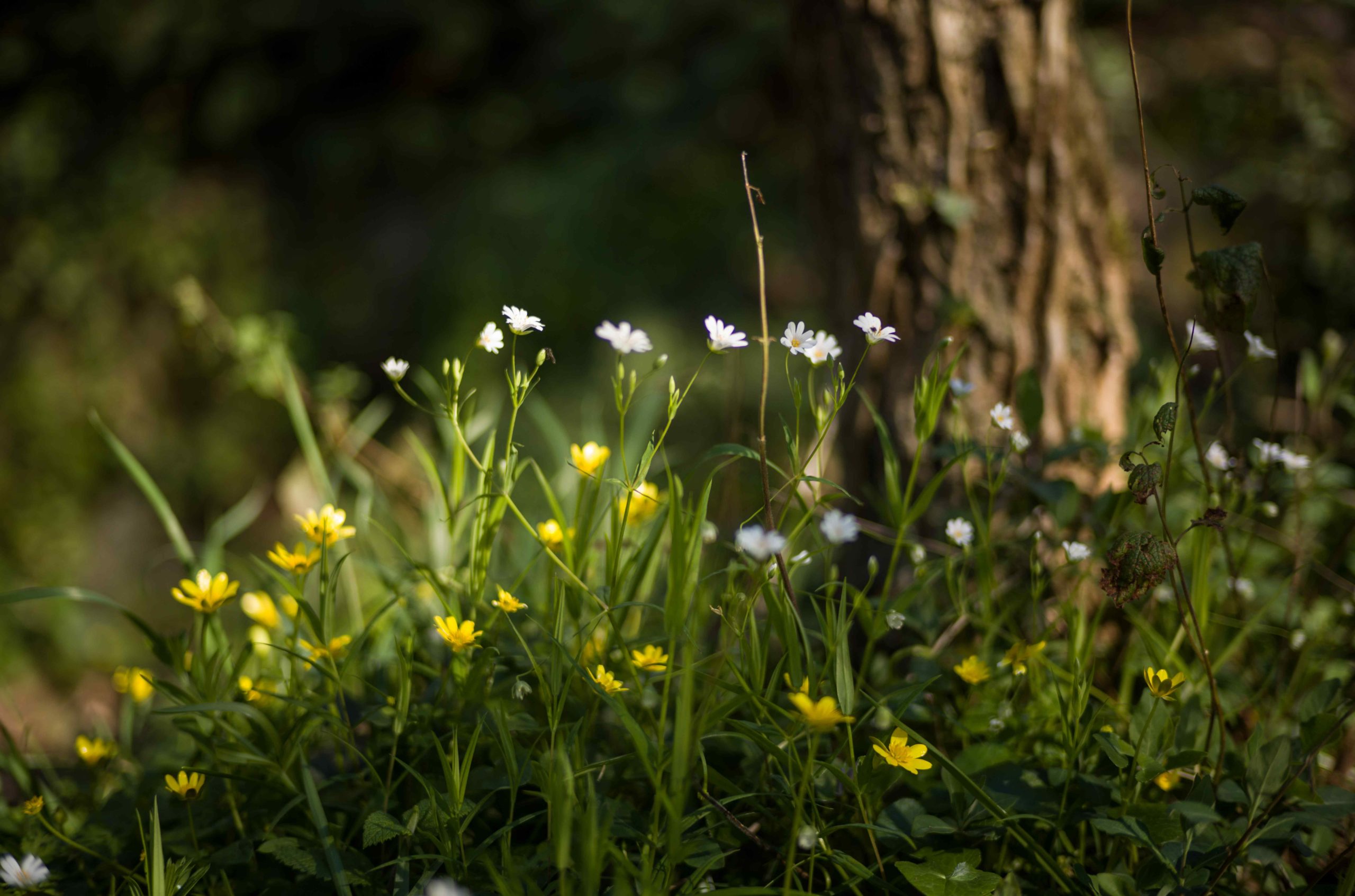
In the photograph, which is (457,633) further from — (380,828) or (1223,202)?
(1223,202)

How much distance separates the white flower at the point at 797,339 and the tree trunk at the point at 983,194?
497 millimetres

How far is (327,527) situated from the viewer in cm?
83

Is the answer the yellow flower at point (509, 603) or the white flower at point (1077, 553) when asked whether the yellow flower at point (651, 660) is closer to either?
the yellow flower at point (509, 603)

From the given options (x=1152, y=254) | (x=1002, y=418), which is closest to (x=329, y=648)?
(x=1002, y=418)

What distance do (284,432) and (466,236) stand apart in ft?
3.09

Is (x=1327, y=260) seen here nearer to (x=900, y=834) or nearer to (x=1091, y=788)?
(x=1091, y=788)

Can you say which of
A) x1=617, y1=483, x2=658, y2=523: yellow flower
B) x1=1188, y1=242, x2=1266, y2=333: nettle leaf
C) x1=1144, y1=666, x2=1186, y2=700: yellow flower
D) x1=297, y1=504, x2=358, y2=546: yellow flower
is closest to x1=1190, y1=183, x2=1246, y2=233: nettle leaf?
x1=1188, y1=242, x2=1266, y2=333: nettle leaf

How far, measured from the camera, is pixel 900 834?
26.9 inches

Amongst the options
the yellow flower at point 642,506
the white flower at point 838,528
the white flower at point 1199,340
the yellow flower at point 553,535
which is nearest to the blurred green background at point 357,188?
the yellow flower at point 642,506

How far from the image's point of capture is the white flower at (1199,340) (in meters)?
0.78

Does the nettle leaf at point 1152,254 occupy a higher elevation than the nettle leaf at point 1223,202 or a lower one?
lower

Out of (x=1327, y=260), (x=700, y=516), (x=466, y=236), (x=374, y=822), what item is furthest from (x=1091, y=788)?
(x=466, y=236)

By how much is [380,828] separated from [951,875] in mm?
473

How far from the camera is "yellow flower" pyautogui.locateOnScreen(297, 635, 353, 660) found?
0.80m
